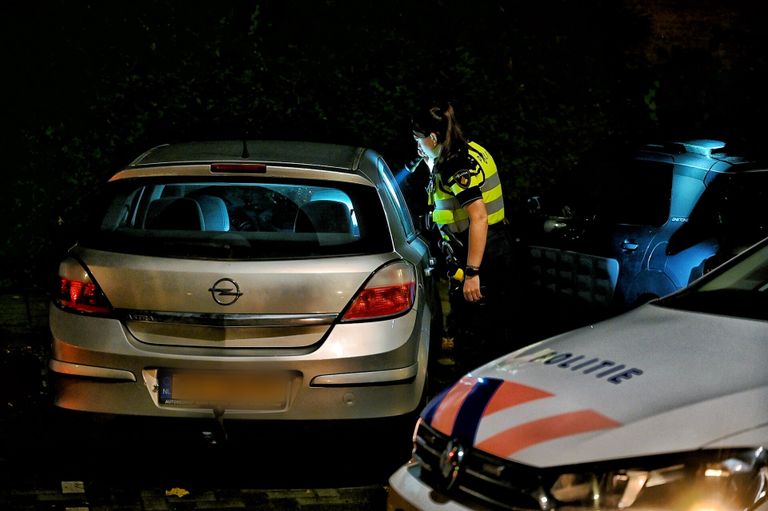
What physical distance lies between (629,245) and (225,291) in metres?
3.23

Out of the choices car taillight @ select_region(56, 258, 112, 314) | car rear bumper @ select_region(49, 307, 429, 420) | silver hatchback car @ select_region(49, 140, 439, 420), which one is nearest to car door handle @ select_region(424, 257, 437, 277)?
silver hatchback car @ select_region(49, 140, 439, 420)

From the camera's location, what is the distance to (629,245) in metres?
7.12

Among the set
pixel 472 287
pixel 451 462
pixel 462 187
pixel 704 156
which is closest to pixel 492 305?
pixel 472 287

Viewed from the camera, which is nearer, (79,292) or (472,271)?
(79,292)

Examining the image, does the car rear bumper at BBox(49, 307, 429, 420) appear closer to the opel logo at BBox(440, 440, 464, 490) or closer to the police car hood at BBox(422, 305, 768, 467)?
the police car hood at BBox(422, 305, 768, 467)

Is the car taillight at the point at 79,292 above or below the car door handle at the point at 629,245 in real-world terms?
above

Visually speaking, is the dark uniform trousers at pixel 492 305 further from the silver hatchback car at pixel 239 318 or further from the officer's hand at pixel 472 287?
the silver hatchback car at pixel 239 318

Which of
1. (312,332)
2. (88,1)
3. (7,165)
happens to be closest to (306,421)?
(312,332)

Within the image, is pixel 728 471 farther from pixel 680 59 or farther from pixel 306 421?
pixel 680 59

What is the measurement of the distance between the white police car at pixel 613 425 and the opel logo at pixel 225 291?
1342 millimetres

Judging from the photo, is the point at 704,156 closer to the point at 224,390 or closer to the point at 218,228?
the point at 218,228

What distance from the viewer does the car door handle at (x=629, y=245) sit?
7078 millimetres

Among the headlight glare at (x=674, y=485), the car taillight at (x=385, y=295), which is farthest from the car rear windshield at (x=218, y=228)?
the headlight glare at (x=674, y=485)

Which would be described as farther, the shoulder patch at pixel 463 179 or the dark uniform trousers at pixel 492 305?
the dark uniform trousers at pixel 492 305
